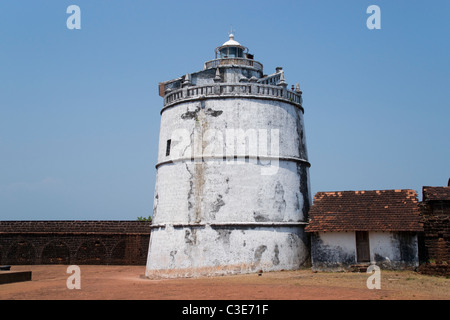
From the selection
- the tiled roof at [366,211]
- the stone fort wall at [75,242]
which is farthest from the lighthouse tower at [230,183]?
the stone fort wall at [75,242]

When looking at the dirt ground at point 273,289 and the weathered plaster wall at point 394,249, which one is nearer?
the dirt ground at point 273,289

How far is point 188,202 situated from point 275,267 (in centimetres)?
393

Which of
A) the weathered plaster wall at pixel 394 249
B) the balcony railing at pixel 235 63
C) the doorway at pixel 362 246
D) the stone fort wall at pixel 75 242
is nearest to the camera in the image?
the weathered plaster wall at pixel 394 249

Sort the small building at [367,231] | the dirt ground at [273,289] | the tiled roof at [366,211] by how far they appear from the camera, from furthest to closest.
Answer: the tiled roof at [366,211], the small building at [367,231], the dirt ground at [273,289]

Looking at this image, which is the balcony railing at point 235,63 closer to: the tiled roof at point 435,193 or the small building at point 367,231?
the small building at point 367,231

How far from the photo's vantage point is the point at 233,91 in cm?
1730

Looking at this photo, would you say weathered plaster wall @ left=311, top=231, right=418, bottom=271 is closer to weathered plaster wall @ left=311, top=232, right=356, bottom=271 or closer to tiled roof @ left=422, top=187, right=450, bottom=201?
weathered plaster wall @ left=311, top=232, right=356, bottom=271

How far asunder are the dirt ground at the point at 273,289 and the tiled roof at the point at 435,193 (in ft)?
12.4

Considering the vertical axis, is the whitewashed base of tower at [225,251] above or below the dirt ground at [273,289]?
above

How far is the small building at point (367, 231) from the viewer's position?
15641 mm

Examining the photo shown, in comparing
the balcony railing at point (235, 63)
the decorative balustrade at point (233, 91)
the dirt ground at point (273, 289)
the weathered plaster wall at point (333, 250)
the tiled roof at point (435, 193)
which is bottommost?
the dirt ground at point (273, 289)

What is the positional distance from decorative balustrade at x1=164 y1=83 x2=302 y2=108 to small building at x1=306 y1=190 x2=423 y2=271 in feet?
15.5

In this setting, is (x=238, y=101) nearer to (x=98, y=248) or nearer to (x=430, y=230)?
(x=430, y=230)

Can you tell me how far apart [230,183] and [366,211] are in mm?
5128
